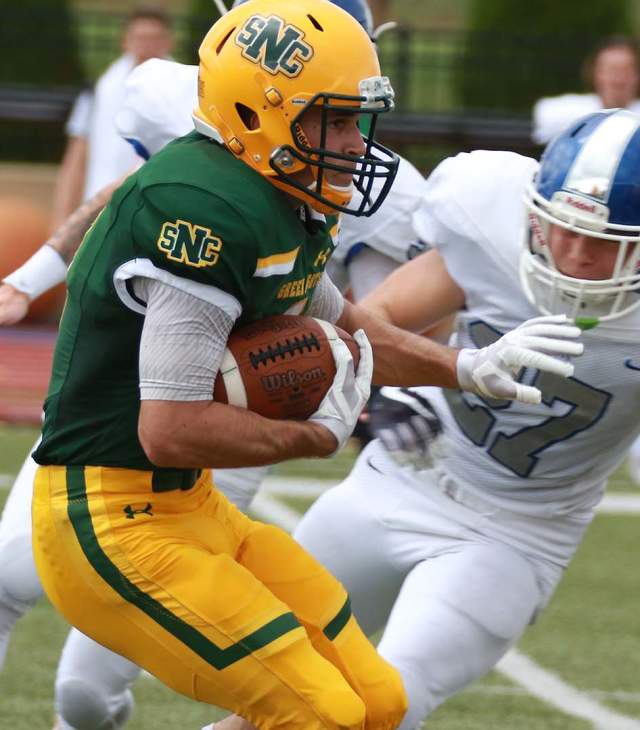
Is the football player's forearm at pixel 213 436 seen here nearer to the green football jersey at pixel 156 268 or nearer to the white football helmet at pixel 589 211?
the green football jersey at pixel 156 268

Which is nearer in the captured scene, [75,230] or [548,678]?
[75,230]

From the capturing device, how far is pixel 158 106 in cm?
402

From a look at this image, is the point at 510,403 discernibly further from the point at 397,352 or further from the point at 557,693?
the point at 557,693

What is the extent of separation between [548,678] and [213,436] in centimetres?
233

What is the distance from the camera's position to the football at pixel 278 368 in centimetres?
266

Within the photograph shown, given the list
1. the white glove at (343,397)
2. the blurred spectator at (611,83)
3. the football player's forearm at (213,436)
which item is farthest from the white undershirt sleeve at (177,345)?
the blurred spectator at (611,83)

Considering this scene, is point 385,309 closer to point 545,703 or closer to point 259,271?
point 259,271

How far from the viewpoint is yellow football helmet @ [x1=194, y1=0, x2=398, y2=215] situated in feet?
8.84

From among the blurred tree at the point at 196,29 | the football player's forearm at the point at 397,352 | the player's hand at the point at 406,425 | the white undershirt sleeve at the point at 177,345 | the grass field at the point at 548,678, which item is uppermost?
the white undershirt sleeve at the point at 177,345

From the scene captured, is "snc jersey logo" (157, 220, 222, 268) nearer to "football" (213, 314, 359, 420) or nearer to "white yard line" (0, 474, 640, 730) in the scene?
"football" (213, 314, 359, 420)

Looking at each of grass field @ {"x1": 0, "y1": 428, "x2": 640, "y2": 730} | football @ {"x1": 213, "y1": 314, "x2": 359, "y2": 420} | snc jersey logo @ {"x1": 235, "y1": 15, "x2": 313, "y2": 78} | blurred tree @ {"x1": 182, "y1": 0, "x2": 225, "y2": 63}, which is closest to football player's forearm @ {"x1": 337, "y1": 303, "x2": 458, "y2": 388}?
football @ {"x1": 213, "y1": 314, "x2": 359, "y2": 420}

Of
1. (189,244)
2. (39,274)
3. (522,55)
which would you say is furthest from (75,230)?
(522,55)

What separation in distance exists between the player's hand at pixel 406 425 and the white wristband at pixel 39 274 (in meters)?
0.84

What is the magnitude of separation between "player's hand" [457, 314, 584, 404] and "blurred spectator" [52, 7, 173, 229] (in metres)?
4.23
